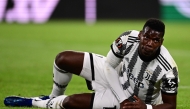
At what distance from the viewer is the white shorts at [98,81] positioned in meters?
5.51

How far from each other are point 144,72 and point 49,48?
7390mm

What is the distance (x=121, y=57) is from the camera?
5.51 metres

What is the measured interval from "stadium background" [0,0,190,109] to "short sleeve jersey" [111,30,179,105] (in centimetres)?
101

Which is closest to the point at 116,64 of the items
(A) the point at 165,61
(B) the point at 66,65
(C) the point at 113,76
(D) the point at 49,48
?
(C) the point at 113,76

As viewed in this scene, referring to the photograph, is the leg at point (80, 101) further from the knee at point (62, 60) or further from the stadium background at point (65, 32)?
the stadium background at point (65, 32)

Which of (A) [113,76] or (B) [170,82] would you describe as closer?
(B) [170,82]

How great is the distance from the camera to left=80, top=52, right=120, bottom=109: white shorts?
5508 millimetres

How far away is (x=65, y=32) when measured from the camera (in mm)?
16719

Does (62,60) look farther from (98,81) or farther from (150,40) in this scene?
(150,40)

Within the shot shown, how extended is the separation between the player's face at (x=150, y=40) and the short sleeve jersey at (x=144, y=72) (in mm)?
182

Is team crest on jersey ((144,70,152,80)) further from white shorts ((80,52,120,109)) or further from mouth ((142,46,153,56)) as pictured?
white shorts ((80,52,120,109))

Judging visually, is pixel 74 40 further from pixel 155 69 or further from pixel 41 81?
pixel 155 69

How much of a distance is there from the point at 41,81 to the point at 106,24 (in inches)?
470

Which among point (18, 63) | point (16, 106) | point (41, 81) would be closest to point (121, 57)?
point (16, 106)
